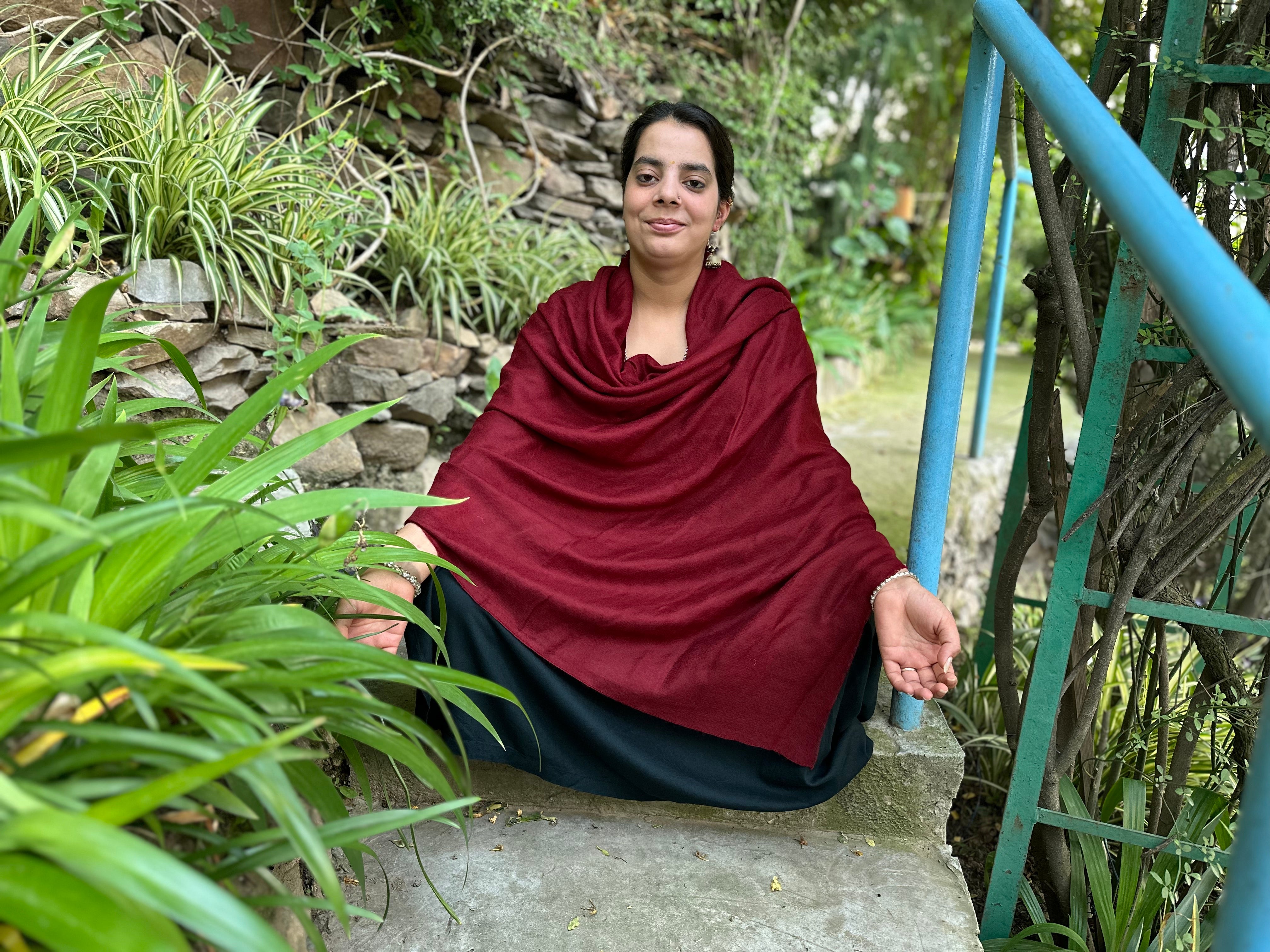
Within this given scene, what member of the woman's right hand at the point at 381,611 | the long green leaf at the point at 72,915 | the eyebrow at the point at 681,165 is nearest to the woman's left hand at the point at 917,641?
the woman's right hand at the point at 381,611

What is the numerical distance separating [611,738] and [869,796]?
0.47 m

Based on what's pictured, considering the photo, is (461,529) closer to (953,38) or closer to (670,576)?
(670,576)

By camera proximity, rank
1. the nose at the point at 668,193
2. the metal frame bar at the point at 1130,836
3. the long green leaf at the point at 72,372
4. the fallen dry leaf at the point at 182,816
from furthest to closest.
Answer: the nose at the point at 668,193 → the metal frame bar at the point at 1130,836 → the long green leaf at the point at 72,372 → the fallen dry leaf at the point at 182,816

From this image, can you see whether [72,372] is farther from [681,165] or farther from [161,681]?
[681,165]

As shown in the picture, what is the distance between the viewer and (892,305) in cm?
697

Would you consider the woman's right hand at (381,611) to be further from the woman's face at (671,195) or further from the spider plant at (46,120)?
the spider plant at (46,120)

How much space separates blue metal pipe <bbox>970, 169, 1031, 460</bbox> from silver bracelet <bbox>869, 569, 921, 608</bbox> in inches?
106

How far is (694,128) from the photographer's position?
192 centimetres

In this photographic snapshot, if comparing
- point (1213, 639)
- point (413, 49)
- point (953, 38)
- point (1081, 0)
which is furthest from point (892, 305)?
point (1213, 639)

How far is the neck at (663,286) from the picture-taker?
1943mm

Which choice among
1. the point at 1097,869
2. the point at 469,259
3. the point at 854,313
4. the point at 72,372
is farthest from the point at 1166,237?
the point at 854,313

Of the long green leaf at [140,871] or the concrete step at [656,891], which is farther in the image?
the concrete step at [656,891]

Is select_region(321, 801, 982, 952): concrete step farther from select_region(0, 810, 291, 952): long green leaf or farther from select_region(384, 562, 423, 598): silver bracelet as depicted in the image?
select_region(0, 810, 291, 952): long green leaf

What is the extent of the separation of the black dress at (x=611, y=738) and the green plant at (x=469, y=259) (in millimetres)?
1770
